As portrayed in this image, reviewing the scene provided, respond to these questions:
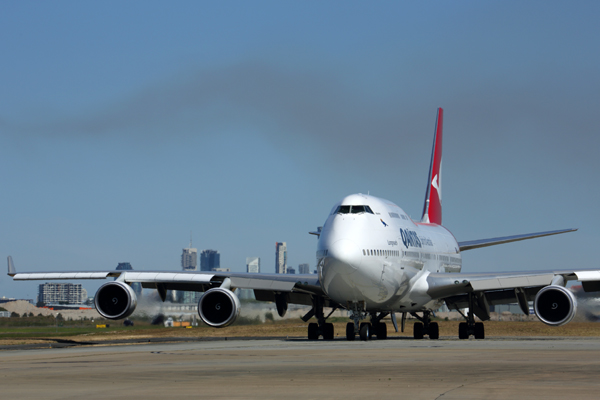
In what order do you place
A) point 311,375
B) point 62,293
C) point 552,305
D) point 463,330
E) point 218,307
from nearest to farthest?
point 311,375 < point 552,305 < point 218,307 < point 463,330 < point 62,293

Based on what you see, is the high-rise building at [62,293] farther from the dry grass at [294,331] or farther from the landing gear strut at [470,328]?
the landing gear strut at [470,328]

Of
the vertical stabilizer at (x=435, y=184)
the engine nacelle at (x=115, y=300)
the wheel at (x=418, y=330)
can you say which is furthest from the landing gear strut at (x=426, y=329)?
the engine nacelle at (x=115, y=300)

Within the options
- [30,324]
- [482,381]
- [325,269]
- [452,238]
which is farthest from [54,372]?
[30,324]

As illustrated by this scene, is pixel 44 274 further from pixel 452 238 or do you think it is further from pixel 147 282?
pixel 452 238

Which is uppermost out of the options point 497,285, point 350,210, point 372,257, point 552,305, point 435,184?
point 435,184

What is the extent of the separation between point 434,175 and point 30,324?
29.6 meters

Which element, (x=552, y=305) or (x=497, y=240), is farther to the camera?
(x=497, y=240)

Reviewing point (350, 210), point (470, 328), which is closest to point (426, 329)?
point (470, 328)

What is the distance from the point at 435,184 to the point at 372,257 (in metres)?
18.7

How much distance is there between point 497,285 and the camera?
2888 centimetres

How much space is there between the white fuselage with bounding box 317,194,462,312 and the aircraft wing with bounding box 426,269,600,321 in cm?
86

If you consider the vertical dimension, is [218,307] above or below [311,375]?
above

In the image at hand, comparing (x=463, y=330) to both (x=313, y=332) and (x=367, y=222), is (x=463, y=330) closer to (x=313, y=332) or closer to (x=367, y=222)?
(x=313, y=332)

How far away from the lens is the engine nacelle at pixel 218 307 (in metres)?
28.9
